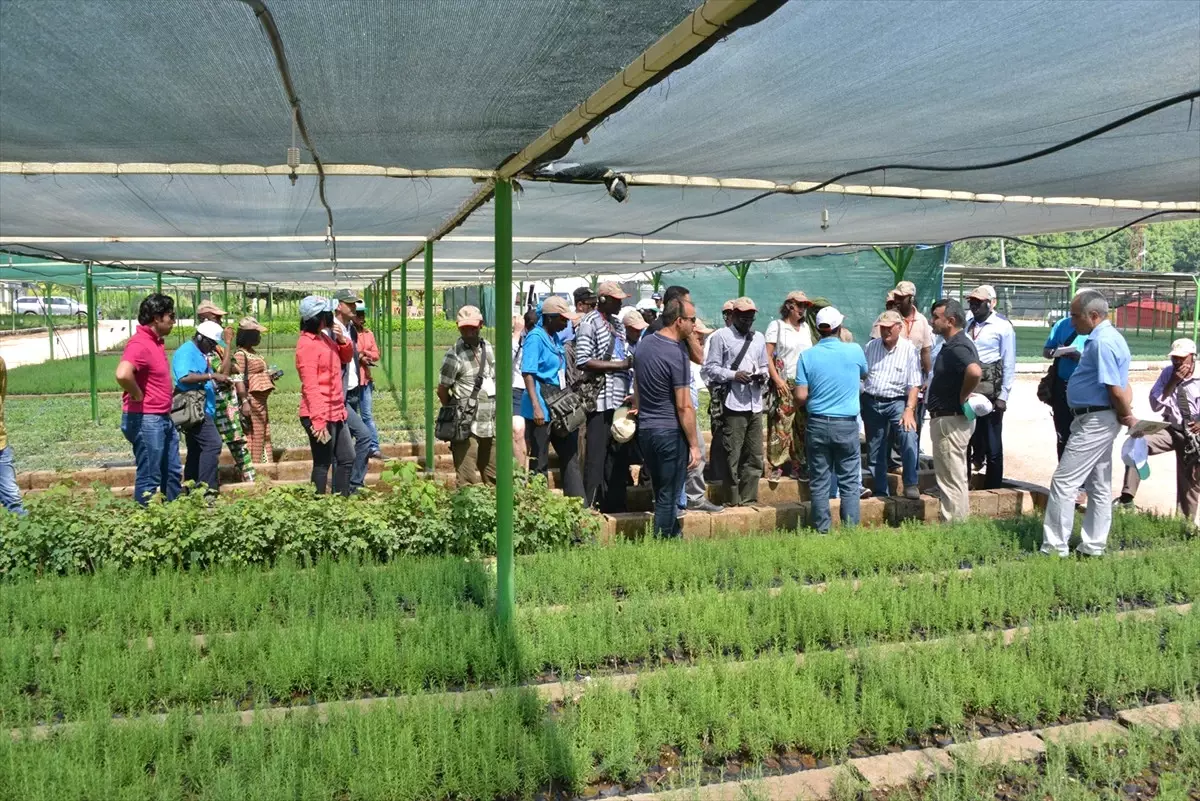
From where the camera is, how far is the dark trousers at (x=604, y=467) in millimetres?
6590

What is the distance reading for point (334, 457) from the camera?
262 inches

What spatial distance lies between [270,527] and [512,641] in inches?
79.4

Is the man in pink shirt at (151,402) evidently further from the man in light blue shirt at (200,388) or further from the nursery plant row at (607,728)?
the nursery plant row at (607,728)

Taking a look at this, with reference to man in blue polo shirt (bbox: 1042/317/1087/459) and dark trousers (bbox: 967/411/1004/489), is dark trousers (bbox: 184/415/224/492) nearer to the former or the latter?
dark trousers (bbox: 967/411/1004/489)

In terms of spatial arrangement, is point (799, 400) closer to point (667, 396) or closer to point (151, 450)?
point (667, 396)

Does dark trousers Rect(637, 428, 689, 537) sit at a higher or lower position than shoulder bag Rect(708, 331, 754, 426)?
lower

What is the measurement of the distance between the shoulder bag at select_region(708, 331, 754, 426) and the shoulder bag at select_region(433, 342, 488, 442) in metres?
1.74

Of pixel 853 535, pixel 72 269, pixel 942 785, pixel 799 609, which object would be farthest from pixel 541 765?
pixel 72 269

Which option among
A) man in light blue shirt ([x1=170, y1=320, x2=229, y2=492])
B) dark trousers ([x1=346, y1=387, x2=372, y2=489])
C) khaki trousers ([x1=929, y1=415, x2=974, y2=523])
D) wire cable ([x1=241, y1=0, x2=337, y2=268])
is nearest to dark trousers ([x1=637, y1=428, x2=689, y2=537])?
khaki trousers ([x1=929, y1=415, x2=974, y2=523])

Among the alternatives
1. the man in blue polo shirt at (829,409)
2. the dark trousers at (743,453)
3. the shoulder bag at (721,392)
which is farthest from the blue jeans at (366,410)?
the man in blue polo shirt at (829,409)

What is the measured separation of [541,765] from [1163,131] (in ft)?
13.5

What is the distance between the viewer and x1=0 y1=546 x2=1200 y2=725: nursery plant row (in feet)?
11.8

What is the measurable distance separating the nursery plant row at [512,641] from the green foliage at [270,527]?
104 centimetres

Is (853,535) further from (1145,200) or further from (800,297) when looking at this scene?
(1145,200)
